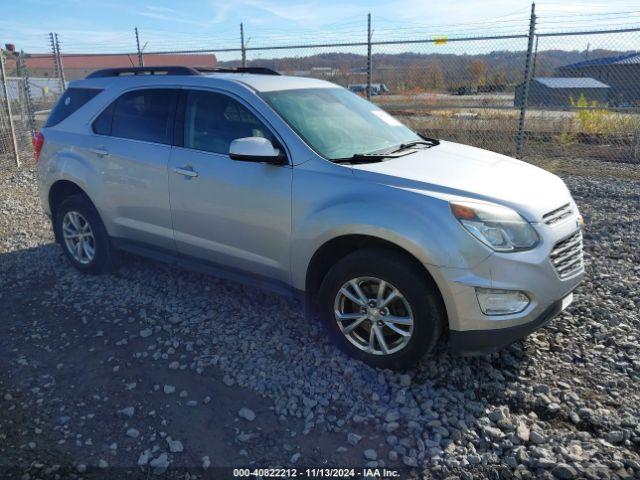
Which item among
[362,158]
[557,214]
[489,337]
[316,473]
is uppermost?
[362,158]

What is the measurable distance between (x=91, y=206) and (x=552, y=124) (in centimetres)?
1016

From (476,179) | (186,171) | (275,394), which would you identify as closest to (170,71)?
(186,171)

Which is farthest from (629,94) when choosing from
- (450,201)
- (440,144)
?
(450,201)

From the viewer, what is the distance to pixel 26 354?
3621 millimetres

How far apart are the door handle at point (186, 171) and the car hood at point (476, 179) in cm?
130

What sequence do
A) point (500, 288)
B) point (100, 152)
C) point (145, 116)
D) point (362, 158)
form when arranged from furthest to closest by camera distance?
1. point (100, 152)
2. point (145, 116)
3. point (362, 158)
4. point (500, 288)

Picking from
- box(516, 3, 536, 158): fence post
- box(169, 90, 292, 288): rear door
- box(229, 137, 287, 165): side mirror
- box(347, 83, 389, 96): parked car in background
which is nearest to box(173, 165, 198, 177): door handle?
box(169, 90, 292, 288): rear door

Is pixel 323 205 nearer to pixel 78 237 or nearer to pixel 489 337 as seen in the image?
pixel 489 337

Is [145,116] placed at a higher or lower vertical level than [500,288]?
higher

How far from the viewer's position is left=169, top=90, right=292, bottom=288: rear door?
11.5 feet

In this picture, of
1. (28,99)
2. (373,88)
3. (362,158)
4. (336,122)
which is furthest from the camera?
(373,88)

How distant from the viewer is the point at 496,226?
112 inches

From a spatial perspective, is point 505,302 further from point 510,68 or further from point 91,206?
point 510,68

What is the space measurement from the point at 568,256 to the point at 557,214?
263 mm
